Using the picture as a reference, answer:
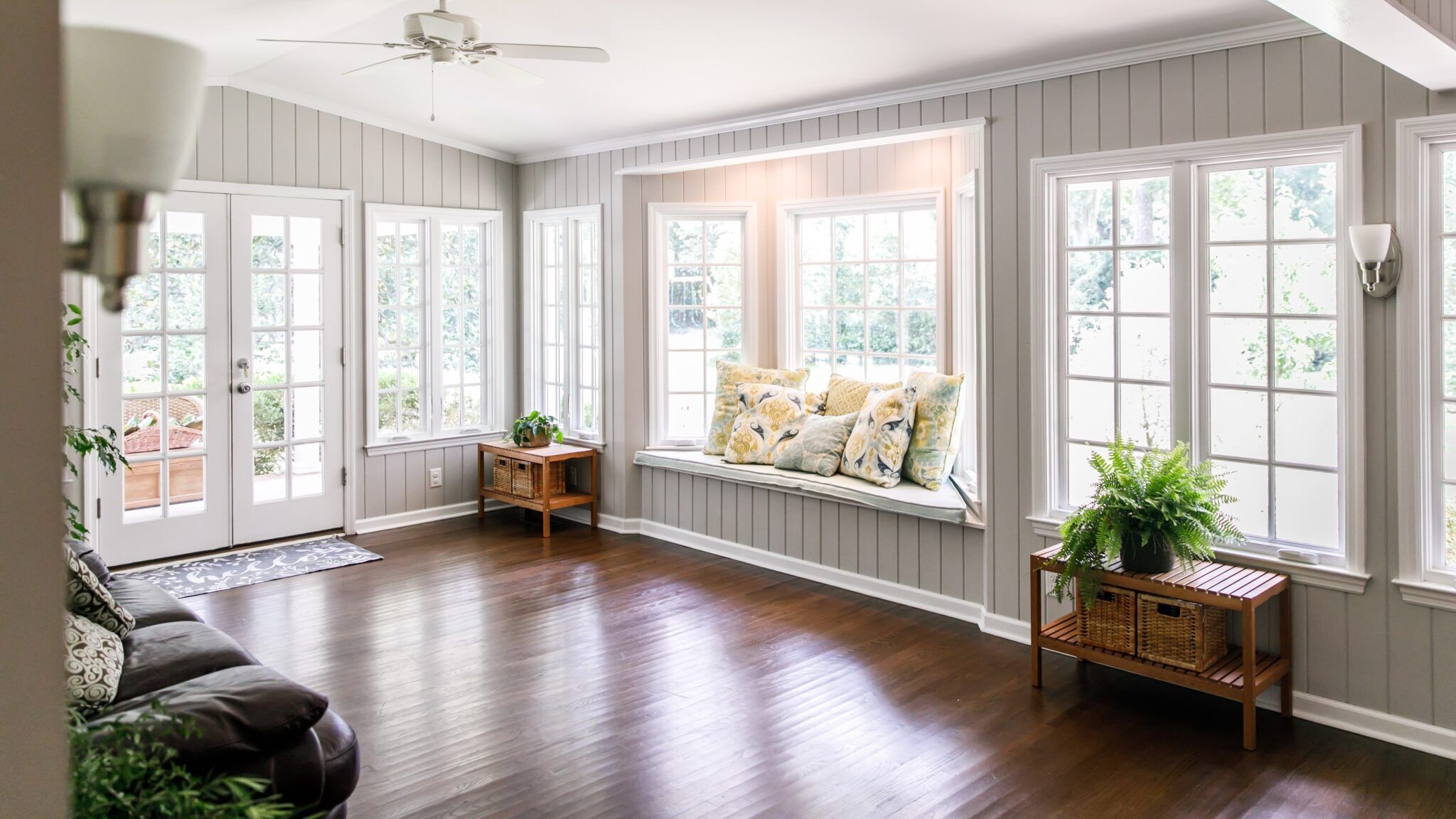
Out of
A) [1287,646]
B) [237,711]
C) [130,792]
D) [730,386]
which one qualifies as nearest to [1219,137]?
[1287,646]

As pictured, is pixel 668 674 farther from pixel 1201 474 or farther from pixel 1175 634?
pixel 1201 474

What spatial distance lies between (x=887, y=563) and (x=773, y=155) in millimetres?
2331

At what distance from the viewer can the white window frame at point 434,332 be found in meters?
6.40

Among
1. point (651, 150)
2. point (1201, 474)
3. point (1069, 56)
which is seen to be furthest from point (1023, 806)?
point (651, 150)

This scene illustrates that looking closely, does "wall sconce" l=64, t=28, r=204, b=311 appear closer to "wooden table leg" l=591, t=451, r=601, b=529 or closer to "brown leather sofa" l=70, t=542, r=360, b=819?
"brown leather sofa" l=70, t=542, r=360, b=819

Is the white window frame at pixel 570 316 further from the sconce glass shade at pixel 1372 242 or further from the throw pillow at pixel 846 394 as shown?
the sconce glass shade at pixel 1372 242

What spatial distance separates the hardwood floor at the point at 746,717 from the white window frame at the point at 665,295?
4.73ft

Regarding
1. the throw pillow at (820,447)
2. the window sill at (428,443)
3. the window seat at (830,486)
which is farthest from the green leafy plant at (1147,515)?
the window sill at (428,443)

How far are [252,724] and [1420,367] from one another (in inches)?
140

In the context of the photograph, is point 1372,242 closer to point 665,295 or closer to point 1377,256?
point 1377,256

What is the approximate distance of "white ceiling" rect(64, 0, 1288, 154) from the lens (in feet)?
11.9

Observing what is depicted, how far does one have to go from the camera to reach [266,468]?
600cm

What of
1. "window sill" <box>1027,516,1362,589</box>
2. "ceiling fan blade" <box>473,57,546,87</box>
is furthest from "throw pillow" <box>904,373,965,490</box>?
"ceiling fan blade" <box>473,57,546,87</box>

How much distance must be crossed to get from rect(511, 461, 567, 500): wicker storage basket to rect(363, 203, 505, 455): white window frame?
63cm
